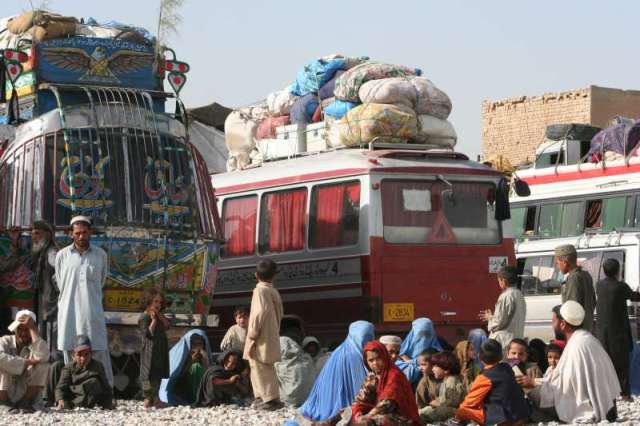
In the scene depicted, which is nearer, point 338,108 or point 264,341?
point 264,341

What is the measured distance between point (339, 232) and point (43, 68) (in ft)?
14.2

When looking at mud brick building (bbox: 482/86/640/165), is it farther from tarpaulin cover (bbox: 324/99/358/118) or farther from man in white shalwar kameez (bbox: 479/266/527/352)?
man in white shalwar kameez (bbox: 479/266/527/352)

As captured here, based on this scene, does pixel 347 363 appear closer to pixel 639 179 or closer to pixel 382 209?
pixel 382 209

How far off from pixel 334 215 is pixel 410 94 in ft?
6.29

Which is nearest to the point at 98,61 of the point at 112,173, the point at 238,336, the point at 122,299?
the point at 112,173

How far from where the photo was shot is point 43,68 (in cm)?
1747

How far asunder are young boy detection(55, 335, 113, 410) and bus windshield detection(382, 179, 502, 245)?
18.1 feet

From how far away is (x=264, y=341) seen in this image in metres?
14.9

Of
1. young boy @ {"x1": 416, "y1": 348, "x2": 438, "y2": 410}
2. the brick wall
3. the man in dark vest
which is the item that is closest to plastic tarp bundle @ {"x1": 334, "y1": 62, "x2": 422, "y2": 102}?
the man in dark vest

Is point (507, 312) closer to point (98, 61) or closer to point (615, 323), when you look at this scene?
point (615, 323)

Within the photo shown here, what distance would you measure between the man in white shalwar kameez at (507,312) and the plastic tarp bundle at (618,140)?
9.39 m

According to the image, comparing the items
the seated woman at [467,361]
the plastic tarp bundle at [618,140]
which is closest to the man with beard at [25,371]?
the seated woman at [467,361]

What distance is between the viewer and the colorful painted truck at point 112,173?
54.1 feet

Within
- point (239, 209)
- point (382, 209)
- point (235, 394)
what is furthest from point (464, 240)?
point (235, 394)
